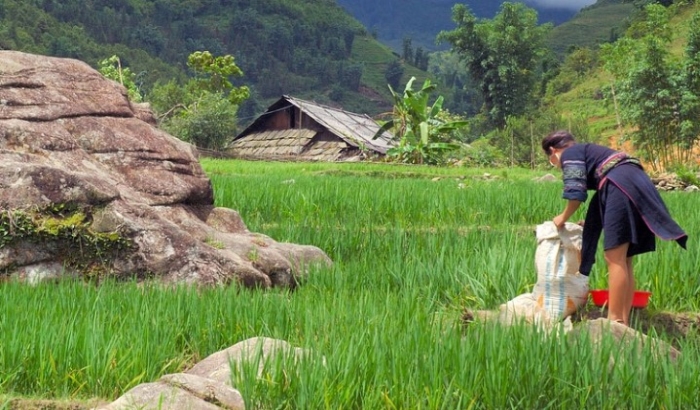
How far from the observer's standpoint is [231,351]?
307cm

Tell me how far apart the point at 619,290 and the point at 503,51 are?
1615 inches

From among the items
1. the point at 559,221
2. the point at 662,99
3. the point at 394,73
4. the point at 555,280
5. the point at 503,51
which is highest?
the point at 394,73

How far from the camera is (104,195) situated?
15.5ft

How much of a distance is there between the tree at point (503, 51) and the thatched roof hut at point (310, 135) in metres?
13.4

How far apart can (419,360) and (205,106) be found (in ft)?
96.5

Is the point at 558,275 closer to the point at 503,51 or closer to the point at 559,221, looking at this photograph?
the point at 559,221

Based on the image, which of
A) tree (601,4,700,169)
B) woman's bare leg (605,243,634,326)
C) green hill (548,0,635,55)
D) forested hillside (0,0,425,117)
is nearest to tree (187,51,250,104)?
tree (601,4,700,169)

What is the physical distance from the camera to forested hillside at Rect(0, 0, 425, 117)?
70812 mm

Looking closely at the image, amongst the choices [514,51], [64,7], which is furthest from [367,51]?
[514,51]

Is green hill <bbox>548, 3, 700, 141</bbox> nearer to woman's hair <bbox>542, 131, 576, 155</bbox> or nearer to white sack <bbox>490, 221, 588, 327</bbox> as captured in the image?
woman's hair <bbox>542, 131, 576, 155</bbox>

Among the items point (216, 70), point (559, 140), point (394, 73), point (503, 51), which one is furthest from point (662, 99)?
point (394, 73)

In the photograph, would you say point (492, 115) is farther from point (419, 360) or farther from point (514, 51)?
point (419, 360)

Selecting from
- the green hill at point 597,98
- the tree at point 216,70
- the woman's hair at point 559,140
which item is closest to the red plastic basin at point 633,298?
the woman's hair at point 559,140

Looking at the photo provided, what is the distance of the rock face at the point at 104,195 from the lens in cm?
459
